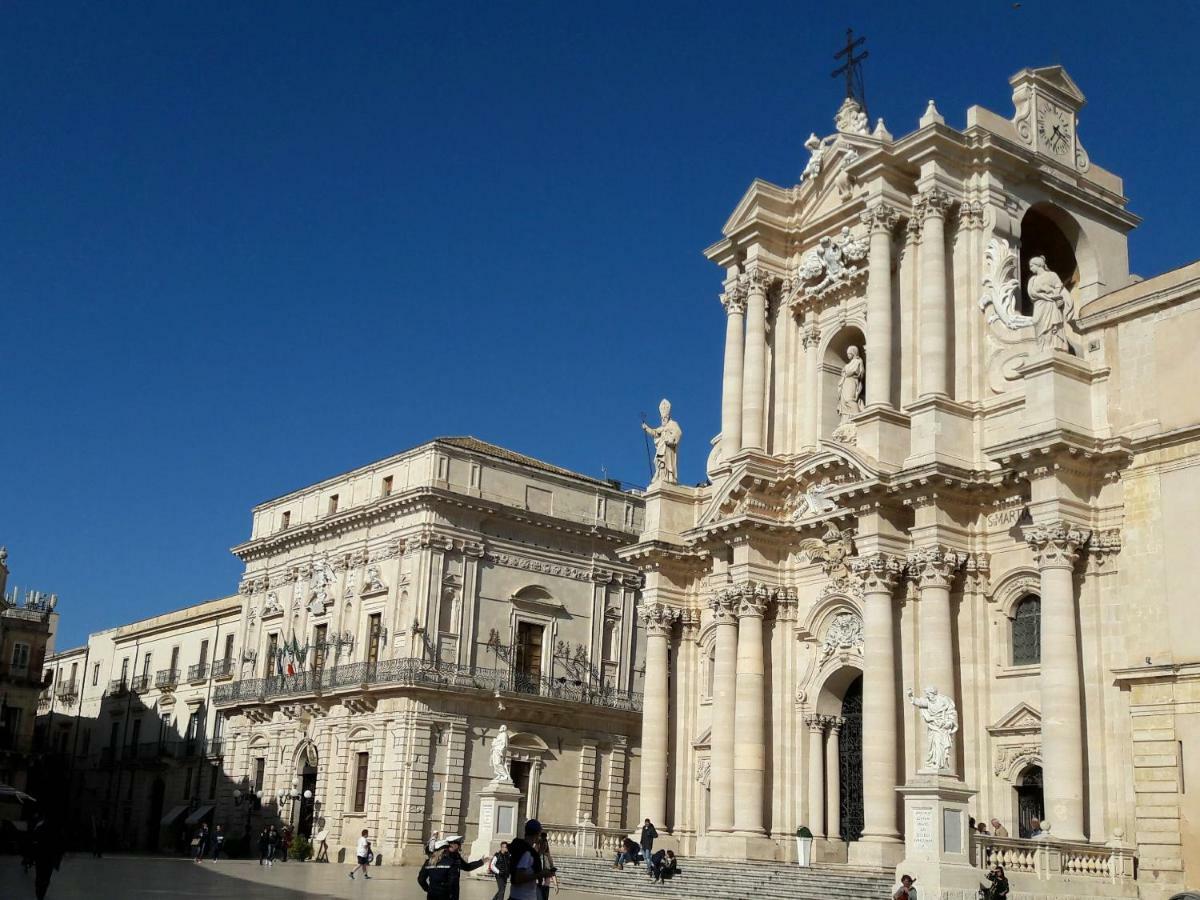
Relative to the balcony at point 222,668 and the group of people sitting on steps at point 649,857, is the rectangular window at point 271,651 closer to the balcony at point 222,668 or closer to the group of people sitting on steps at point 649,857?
the balcony at point 222,668

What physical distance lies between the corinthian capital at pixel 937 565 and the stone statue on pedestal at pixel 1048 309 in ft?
12.2

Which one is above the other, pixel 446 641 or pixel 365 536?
pixel 365 536

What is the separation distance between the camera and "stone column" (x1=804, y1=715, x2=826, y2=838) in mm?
26625

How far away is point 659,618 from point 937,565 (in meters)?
8.28

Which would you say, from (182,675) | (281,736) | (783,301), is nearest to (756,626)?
(783,301)

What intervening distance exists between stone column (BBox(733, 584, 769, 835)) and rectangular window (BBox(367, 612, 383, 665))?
1346cm

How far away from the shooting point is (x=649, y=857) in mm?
26484

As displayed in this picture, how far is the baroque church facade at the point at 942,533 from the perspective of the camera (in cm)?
2138

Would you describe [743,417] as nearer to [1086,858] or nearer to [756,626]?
[756,626]

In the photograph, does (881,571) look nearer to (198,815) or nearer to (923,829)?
(923,829)

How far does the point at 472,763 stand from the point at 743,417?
42.2 feet

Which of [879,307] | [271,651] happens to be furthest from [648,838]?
[271,651]

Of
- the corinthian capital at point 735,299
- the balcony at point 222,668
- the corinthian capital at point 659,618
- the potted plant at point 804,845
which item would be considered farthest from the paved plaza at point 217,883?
the balcony at point 222,668

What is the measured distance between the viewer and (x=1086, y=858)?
2050 cm
